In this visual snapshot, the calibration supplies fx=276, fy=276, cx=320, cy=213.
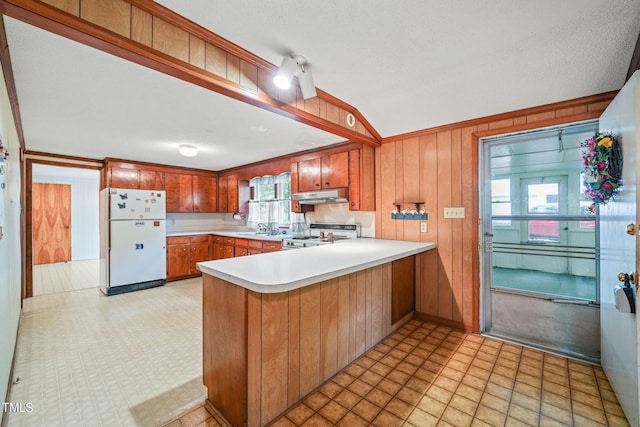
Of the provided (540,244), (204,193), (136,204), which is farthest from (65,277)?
(540,244)

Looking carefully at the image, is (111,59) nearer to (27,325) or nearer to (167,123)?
(167,123)

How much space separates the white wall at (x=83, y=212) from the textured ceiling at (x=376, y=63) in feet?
16.9

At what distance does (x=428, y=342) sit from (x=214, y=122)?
3054mm

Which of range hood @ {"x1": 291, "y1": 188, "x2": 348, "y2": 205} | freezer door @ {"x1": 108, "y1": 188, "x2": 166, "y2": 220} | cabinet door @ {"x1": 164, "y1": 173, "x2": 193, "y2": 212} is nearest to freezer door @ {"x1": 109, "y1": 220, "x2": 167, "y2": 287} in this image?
freezer door @ {"x1": 108, "y1": 188, "x2": 166, "y2": 220}

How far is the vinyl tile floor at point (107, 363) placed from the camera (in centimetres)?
172

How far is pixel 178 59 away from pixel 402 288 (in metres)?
2.68

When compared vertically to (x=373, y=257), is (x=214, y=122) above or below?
above

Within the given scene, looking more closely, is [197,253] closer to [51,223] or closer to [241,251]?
[241,251]

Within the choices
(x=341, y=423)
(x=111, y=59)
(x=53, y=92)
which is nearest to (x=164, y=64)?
(x=111, y=59)

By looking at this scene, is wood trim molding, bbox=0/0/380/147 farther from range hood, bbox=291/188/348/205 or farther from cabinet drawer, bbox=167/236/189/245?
cabinet drawer, bbox=167/236/189/245

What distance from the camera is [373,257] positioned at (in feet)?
7.14

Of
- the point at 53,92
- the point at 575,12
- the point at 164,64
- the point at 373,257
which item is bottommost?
the point at 373,257

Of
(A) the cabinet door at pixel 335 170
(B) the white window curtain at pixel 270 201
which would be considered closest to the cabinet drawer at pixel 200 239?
(B) the white window curtain at pixel 270 201

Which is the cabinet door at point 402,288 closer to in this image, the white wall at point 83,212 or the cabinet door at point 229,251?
the cabinet door at point 229,251
